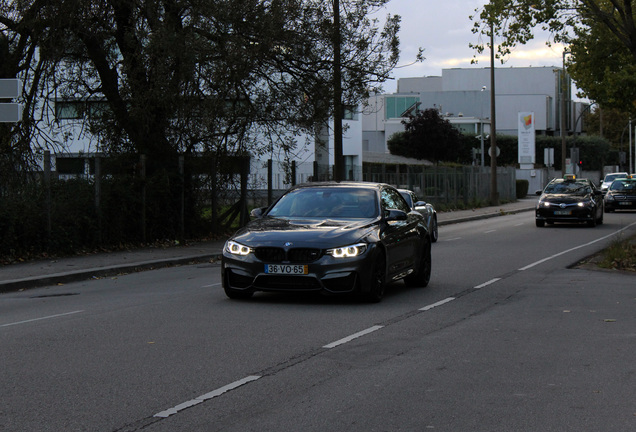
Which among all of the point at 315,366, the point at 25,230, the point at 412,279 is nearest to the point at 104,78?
the point at 25,230

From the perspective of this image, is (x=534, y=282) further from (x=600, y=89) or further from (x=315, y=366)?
(x=600, y=89)

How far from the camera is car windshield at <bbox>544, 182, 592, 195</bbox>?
99.9 feet

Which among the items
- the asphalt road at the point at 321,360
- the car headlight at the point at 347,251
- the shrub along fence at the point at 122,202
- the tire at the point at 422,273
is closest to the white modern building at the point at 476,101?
the shrub along fence at the point at 122,202

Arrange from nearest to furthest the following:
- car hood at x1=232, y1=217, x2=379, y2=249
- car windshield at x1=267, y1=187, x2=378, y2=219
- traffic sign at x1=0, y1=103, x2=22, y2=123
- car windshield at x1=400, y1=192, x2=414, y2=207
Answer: car hood at x1=232, y1=217, x2=379, y2=249 → car windshield at x1=267, y1=187, x2=378, y2=219 → traffic sign at x1=0, y1=103, x2=22, y2=123 → car windshield at x1=400, y1=192, x2=414, y2=207

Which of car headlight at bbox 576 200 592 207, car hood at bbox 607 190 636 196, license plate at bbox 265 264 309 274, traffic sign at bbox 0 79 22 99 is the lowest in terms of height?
license plate at bbox 265 264 309 274

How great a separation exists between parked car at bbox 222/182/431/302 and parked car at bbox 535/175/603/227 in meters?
18.1

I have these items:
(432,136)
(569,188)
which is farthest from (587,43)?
(432,136)

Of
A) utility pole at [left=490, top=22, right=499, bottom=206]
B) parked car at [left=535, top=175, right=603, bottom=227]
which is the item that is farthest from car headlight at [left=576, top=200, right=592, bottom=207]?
utility pole at [left=490, top=22, right=499, bottom=206]

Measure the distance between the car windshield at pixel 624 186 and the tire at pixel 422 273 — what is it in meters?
29.8

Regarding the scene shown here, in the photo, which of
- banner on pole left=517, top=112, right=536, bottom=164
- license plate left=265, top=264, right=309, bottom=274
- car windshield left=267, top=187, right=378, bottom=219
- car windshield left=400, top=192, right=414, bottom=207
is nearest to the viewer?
license plate left=265, top=264, right=309, bottom=274

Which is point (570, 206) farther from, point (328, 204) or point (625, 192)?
point (328, 204)

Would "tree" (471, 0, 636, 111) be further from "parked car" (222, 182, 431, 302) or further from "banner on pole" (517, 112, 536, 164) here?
"banner on pole" (517, 112, 536, 164)

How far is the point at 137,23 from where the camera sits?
2052 centimetres

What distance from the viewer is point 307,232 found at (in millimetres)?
10922
